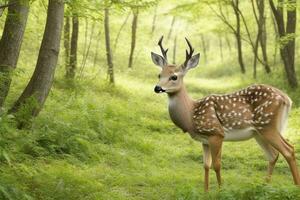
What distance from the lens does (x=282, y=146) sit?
7.11 metres

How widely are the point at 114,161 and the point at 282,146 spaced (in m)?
3.15

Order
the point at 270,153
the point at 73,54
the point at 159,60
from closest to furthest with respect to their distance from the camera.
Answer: the point at 159,60
the point at 270,153
the point at 73,54

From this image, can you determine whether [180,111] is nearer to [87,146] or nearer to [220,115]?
[220,115]

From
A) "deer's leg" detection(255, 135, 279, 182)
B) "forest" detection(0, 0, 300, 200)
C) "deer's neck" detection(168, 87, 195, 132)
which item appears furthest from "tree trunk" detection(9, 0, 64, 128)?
"deer's leg" detection(255, 135, 279, 182)

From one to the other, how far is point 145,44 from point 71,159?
1279 inches

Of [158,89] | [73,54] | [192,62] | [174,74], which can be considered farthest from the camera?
[73,54]

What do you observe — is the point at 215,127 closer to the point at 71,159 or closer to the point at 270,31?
the point at 71,159

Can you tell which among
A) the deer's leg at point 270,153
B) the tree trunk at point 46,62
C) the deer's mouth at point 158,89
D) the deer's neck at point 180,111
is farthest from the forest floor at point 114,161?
the deer's mouth at point 158,89

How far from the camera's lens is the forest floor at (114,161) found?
600 centimetres

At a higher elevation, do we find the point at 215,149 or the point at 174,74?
the point at 174,74

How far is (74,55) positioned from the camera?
1554cm

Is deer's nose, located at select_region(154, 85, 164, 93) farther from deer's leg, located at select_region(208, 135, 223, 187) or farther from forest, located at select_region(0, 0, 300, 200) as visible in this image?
deer's leg, located at select_region(208, 135, 223, 187)

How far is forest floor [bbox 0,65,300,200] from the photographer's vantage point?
6004mm

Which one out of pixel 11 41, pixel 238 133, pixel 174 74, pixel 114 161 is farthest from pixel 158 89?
pixel 11 41
